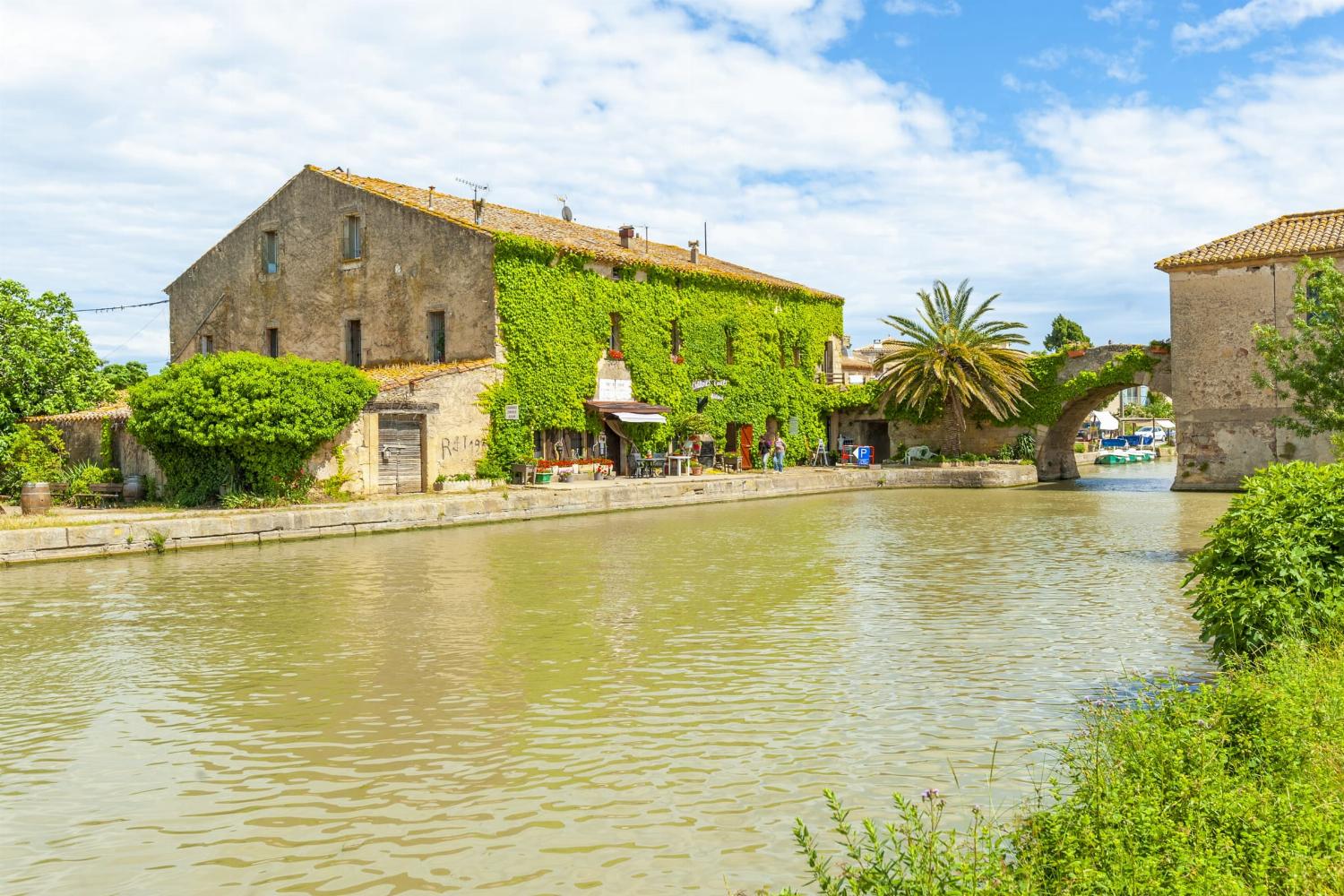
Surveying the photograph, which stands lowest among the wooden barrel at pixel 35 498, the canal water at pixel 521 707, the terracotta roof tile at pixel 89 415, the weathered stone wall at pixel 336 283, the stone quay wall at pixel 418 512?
the canal water at pixel 521 707

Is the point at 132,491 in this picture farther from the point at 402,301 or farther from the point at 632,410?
the point at 632,410

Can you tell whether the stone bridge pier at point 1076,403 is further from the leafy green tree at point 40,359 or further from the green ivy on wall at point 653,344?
the leafy green tree at point 40,359

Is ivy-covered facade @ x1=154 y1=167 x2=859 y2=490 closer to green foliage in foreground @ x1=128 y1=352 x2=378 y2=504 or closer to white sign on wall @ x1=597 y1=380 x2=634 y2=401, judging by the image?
white sign on wall @ x1=597 y1=380 x2=634 y2=401

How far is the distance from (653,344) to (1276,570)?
27.7 m

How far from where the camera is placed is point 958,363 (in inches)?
1483

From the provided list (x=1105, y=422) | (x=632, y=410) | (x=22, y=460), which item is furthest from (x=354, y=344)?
(x=1105, y=422)

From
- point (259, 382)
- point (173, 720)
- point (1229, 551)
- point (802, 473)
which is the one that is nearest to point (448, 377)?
point (259, 382)

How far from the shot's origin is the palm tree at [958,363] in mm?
37125

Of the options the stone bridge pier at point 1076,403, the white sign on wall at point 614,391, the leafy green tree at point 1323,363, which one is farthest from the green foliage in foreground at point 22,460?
the stone bridge pier at point 1076,403

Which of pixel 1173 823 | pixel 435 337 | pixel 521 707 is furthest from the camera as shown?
pixel 435 337

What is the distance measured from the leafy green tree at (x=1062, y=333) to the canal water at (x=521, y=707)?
69086 mm

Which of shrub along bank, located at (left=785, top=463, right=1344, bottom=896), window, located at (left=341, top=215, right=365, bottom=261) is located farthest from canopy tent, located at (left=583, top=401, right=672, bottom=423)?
shrub along bank, located at (left=785, top=463, right=1344, bottom=896)

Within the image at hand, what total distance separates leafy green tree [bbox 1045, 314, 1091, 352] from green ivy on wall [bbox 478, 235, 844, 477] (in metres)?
43.0

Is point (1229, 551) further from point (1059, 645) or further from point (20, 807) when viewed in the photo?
point (20, 807)
